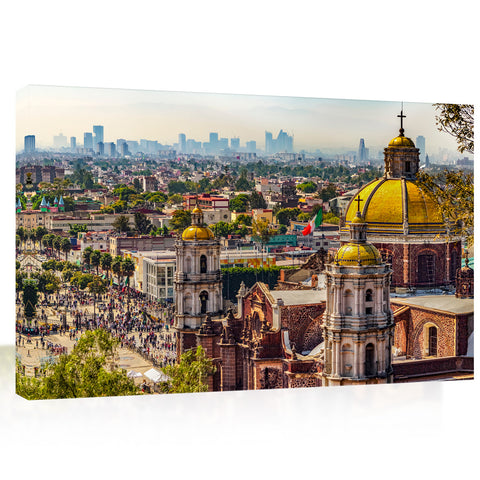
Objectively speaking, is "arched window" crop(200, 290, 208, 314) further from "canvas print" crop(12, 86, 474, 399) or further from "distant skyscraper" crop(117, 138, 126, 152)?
"distant skyscraper" crop(117, 138, 126, 152)

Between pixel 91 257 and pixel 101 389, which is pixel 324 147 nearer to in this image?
pixel 91 257

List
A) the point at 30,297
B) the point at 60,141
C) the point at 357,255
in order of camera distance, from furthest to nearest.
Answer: the point at 357,255
the point at 30,297
the point at 60,141

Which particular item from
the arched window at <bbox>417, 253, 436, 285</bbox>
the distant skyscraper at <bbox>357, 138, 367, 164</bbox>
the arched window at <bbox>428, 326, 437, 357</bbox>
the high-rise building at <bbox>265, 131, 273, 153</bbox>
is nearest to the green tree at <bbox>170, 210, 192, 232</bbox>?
the high-rise building at <bbox>265, 131, 273, 153</bbox>

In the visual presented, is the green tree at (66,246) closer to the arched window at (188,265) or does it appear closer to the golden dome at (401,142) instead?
the arched window at (188,265)

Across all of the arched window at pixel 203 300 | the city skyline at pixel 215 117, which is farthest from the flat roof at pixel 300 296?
the city skyline at pixel 215 117

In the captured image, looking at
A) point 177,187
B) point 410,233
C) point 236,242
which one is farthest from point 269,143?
point 410,233

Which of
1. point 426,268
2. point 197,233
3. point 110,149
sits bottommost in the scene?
point 426,268

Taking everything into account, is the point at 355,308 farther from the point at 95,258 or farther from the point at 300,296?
the point at 95,258
